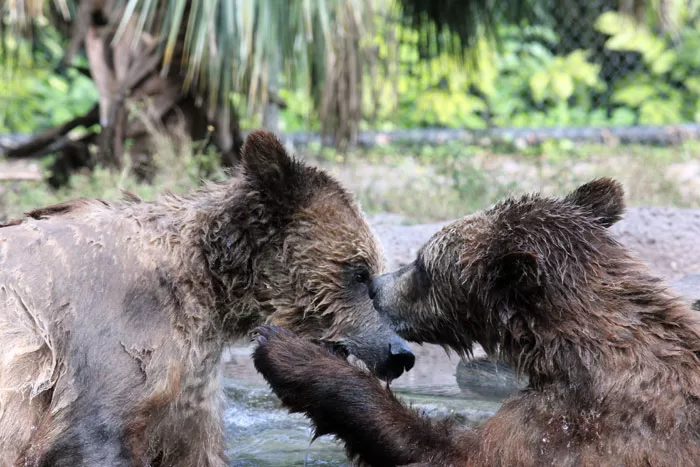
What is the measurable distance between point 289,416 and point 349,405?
1.97m

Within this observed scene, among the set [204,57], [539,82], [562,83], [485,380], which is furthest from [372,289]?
[539,82]

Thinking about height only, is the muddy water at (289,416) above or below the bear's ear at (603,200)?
below

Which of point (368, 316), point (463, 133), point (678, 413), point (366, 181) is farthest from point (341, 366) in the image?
point (463, 133)

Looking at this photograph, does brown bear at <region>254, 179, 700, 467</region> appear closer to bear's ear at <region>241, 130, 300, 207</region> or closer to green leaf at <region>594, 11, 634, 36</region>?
bear's ear at <region>241, 130, 300, 207</region>

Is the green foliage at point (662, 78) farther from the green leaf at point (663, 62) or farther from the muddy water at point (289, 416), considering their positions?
the muddy water at point (289, 416)

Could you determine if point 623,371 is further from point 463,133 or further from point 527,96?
point 527,96

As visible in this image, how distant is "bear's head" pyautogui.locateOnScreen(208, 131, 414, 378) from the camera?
4277 millimetres

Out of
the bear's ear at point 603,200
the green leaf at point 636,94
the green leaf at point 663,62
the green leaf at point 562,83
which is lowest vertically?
the bear's ear at point 603,200

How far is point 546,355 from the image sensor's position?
3.54 metres

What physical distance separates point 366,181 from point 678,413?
825 cm

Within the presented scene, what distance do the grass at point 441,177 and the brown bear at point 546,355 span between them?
4310 mm

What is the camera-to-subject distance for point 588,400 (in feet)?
11.2

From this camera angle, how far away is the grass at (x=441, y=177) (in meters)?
9.18

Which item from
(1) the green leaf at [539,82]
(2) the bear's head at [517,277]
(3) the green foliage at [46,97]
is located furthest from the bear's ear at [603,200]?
(3) the green foliage at [46,97]
